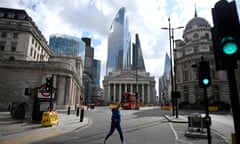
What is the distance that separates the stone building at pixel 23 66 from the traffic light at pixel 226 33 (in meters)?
33.6

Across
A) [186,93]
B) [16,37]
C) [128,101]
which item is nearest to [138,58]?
[186,93]

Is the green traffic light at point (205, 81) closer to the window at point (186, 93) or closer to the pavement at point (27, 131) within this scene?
the pavement at point (27, 131)

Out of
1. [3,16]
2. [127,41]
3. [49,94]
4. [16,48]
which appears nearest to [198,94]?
[49,94]

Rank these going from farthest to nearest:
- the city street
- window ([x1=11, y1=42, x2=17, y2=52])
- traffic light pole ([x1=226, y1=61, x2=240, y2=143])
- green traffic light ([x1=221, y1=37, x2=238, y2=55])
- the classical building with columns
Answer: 1. the classical building with columns
2. window ([x1=11, y1=42, x2=17, y2=52])
3. the city street
4. green traffic light ([x1=221, y1=37, x2=238, y2=55])
5. traffic light pole ([x1=226, y1=61, x2=240, y2=143])

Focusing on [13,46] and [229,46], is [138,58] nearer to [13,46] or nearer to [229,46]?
[13,46]

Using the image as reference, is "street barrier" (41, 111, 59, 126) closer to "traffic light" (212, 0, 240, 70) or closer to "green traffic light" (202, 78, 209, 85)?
"green traffic light" (202, 78, 209, 85)

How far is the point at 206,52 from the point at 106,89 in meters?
74.8

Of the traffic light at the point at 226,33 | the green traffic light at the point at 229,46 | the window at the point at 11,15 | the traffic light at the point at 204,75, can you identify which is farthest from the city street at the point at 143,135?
the window at the point at 11,15

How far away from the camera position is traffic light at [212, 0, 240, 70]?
2837 millimetres

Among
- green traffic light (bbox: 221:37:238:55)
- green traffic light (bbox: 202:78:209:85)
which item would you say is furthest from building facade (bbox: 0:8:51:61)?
green traffic light (bbox: 221:37:238:55)

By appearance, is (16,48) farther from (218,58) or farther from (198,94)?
(198,94)

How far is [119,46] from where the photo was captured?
5743 inches

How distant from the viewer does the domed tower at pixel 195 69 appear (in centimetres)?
5700

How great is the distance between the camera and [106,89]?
120 metres
